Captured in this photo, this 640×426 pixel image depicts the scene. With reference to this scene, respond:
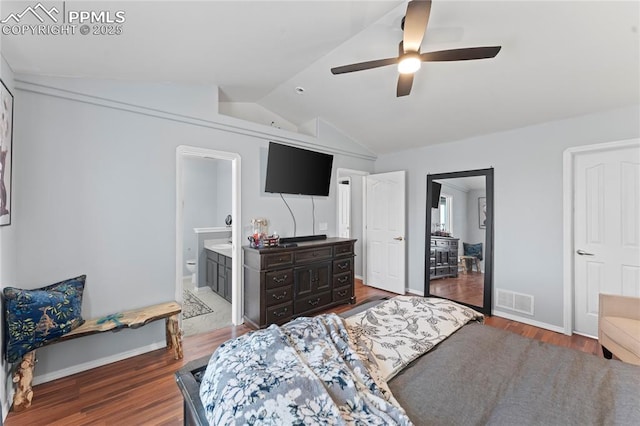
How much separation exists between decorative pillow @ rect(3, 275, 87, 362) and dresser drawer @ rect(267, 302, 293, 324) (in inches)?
65.1

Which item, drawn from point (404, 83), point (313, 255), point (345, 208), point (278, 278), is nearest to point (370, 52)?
point (404, 83)

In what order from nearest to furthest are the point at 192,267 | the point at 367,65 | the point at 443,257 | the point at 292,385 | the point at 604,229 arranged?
the point at 292,385, the point at 367,65, the point at 604,229, the point at 443,257, the point at 192,267

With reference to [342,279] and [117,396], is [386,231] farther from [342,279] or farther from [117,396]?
[117,396]

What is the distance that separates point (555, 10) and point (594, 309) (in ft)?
9.99

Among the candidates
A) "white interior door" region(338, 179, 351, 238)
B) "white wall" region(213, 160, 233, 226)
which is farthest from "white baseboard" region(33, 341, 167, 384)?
"white interior door" region(338, 179, 351, 238)

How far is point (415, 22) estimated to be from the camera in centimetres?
157

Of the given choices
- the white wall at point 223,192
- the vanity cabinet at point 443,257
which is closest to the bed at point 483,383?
the vanity cabinet at point 443,257

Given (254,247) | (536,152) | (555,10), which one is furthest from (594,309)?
(254,247)

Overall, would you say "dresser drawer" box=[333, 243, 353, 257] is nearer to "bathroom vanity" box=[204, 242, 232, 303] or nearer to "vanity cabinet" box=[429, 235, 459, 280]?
"vanity cabinet" box=[429, 235, 459, 280]

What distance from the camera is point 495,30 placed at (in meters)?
2.15

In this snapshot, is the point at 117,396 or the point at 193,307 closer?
the point at 117,396

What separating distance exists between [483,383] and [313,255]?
96.1 inches

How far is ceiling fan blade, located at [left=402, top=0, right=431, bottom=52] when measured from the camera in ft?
4.73

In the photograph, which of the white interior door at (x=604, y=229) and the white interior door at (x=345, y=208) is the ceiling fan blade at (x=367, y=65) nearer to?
the white interior door at (x=604, y=229)
